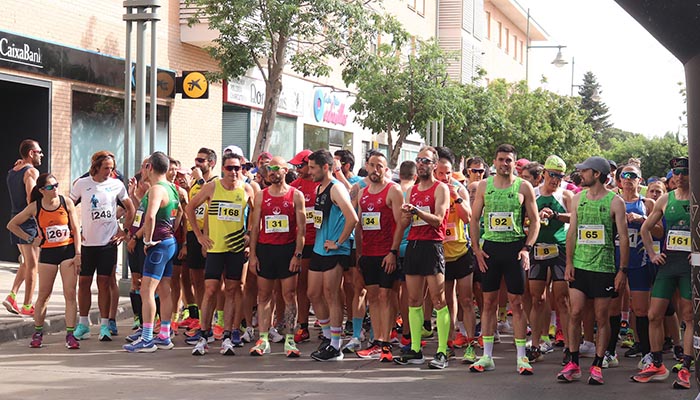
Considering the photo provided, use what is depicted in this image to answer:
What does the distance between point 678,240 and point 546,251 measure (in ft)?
4.86

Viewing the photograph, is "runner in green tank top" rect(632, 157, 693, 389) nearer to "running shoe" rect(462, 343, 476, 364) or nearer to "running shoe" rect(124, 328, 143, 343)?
"running shoe" rect(462, 343, 476, 364)

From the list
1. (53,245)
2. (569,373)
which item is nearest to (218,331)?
(53,245)

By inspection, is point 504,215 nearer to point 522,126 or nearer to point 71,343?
point 71,343

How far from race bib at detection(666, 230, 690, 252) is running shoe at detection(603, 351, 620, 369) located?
4.40 feet

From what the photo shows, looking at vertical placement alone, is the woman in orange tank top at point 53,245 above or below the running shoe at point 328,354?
above

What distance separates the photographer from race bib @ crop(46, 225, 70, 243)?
33.8 ft

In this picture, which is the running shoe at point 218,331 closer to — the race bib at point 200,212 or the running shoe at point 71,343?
the race bib at point 200,212

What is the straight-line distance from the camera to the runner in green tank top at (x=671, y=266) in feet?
29.8

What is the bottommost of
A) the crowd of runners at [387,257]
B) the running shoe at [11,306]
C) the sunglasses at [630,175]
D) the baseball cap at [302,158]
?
the running shoe at [11,306]

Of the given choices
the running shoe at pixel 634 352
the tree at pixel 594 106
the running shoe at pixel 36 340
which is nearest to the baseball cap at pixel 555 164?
the running shoe at pixel 634 352

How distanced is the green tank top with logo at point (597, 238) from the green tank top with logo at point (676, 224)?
1.87 ft

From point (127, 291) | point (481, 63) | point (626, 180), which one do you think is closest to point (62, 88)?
point (127, 291)

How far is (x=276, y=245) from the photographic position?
10.3m

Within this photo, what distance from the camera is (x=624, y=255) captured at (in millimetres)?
8992
